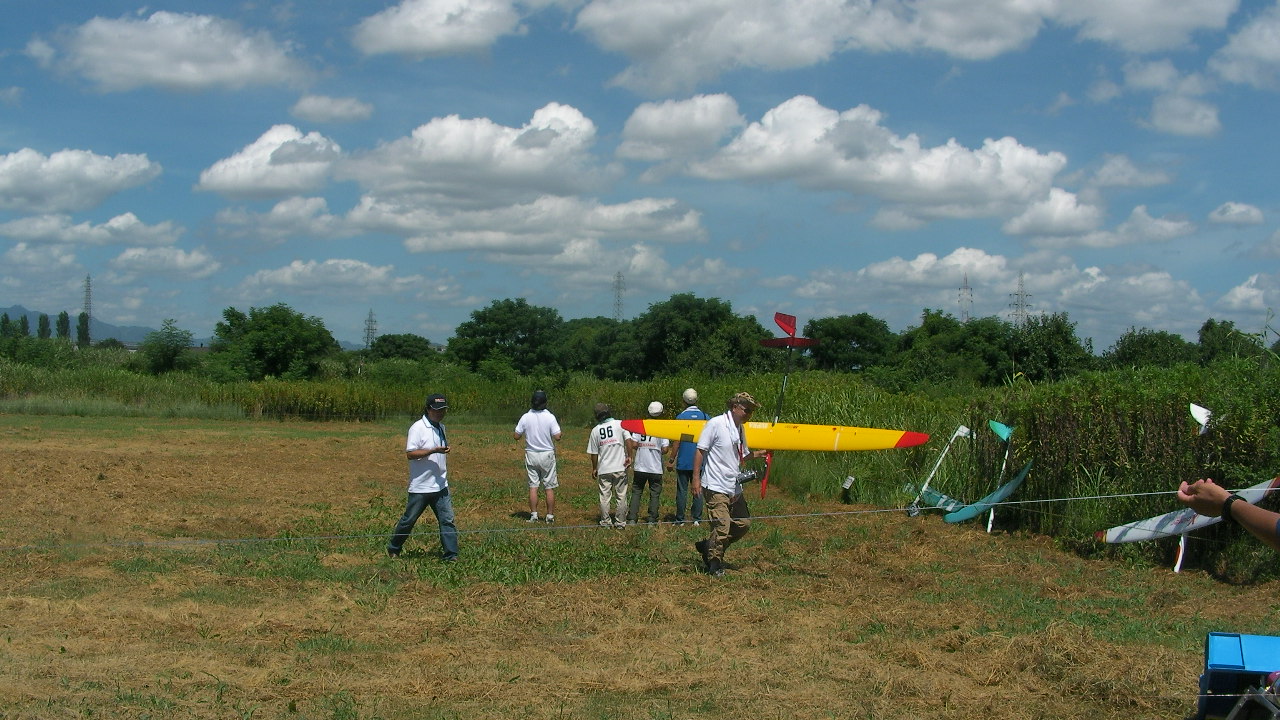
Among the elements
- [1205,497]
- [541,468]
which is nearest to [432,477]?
[541,468]

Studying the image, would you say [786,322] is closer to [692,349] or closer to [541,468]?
[541,468]

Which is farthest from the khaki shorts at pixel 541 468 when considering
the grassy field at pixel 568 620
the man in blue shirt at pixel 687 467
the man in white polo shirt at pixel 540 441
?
the man in blue shirt at pixel 687 467

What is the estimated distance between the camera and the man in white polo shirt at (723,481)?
10125 millimetres

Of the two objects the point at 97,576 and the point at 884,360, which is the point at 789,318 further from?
the point at 884,360

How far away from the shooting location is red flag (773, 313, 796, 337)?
38.7 ft

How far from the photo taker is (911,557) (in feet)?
38.0

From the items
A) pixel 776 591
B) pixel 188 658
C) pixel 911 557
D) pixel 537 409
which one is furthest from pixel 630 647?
pixel 537 409

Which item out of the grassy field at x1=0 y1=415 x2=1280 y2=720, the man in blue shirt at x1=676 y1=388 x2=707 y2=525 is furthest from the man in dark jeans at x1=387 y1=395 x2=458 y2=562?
the man in blue shirt at x1=676 y1=388 x2=707 y2=525

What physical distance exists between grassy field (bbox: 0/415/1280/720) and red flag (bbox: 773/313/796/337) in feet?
8.26

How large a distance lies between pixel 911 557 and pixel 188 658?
7637 millimetres

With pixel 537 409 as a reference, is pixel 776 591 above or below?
below

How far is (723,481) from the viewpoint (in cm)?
1014

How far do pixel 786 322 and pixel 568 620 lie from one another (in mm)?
4959

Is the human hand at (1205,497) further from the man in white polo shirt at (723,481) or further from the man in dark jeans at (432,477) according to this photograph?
the man in dark jeans at (432,477)
